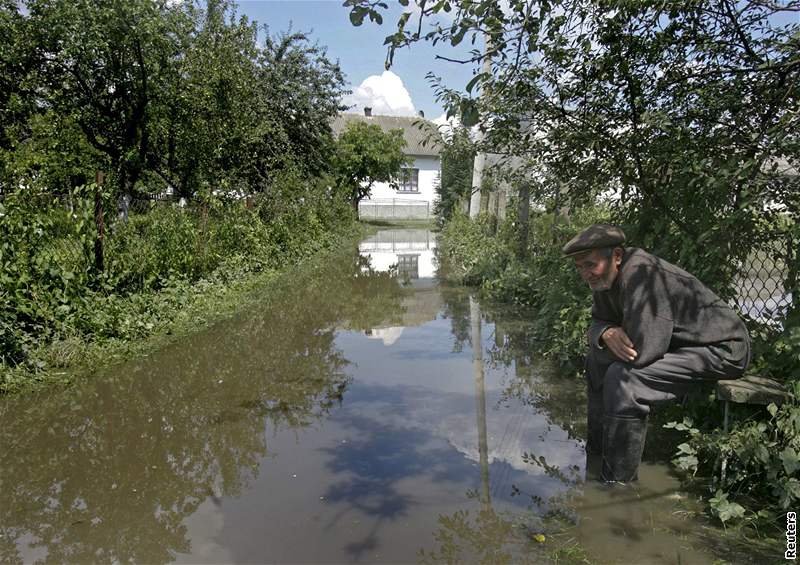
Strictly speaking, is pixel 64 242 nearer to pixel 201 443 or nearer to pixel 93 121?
pixel 201 443

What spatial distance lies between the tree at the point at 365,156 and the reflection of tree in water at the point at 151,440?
29445 millimetres

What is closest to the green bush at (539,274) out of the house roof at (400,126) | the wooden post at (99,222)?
the wooden post at (99,222)

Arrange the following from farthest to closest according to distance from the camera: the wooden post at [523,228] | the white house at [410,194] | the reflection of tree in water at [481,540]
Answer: the white house at [410,194]
the wooden post at [523,228]
the reflection of tree in water at [481,540]

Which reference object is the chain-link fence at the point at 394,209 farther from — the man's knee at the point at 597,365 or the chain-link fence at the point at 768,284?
the man's knee at the point at 597,365

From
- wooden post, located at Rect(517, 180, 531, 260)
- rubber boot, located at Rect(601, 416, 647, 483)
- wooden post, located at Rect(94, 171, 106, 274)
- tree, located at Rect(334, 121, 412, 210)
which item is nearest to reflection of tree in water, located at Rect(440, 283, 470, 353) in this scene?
wooden post, located at Rect(517, 180, 531, 260)

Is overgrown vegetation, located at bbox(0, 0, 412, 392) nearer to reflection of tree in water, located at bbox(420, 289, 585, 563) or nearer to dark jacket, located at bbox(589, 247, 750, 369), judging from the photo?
reflection of tree in water, located at bbox(420, 289, 585, 563)

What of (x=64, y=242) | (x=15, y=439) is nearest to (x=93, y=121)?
(x=64, y=242)

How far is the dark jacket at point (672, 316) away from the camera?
3279 mm

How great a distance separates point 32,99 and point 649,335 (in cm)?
1678

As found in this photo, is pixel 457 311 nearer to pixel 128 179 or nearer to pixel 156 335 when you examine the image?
pixel 156 335

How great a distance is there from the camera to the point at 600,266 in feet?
11.5

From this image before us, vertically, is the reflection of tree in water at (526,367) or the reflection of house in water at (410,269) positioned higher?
the reflection of house in water at (410,269)

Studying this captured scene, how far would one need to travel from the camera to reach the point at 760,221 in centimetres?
378

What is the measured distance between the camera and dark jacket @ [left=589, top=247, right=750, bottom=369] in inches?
129
